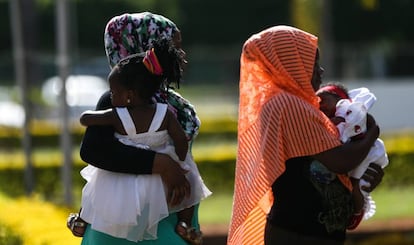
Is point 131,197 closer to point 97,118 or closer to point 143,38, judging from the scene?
point 97,118

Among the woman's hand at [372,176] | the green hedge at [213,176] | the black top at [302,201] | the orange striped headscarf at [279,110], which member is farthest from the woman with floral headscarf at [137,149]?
the green hedge at [213,176]

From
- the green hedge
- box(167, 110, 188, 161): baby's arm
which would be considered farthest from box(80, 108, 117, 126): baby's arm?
the green hedge

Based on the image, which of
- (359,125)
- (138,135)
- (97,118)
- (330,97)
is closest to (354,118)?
(359,125)

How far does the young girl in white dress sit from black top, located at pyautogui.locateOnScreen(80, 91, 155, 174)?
0.03 meters

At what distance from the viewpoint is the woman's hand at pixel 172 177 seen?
11.7 feet

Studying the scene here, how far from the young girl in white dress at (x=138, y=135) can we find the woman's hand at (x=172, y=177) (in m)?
0.03

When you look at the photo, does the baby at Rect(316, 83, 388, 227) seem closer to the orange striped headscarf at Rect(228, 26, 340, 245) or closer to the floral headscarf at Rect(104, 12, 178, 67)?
the orange striped headscarf at Rect(228, 26, 340, 245)

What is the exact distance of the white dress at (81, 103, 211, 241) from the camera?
3541 millimetres

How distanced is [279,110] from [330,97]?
336 mm

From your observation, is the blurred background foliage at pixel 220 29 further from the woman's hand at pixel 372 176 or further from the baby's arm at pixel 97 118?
the baby's arm at pixel 97 118

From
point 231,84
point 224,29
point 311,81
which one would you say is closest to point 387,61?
point 231,84

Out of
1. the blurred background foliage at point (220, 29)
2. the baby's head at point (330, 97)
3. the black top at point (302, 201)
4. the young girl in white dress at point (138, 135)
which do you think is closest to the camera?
the young girl in white dress at point (138, 135)

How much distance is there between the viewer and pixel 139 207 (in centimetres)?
354

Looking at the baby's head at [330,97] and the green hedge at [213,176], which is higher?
the baby's head at [330,97]
